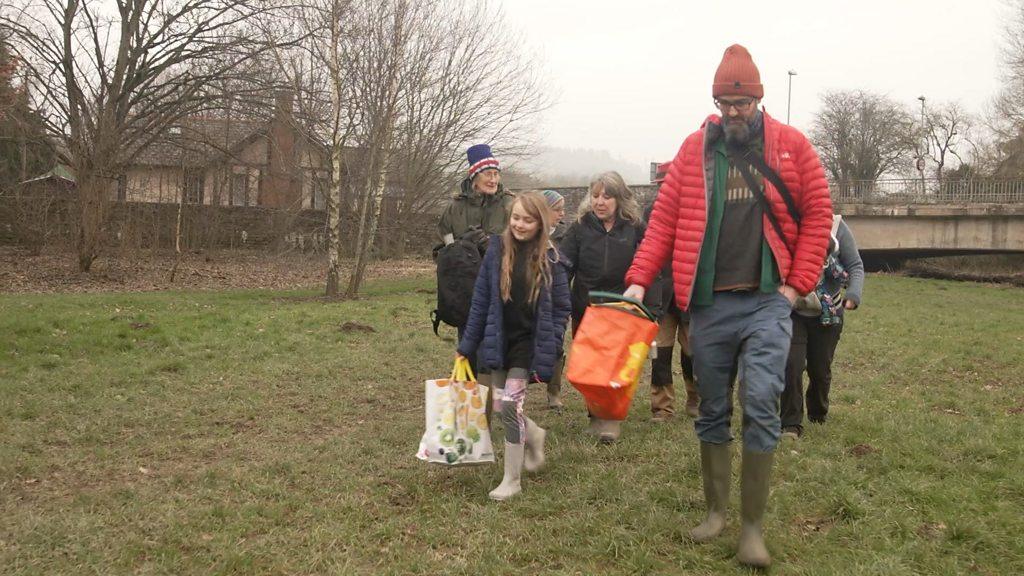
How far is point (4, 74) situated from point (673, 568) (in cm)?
2088

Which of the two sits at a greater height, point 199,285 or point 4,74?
point 4,74

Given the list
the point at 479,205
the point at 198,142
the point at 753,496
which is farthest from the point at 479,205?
the point at 198,142

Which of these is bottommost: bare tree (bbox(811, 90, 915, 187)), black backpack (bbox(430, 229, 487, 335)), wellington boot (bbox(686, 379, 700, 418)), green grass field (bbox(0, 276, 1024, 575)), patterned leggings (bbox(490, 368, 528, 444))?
green grass field (bbox(0, 276, 1024, 575))

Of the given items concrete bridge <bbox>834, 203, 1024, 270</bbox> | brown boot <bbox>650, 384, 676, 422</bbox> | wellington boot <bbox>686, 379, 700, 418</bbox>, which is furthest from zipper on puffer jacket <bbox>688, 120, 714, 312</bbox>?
concrete bridge <bbox>834, 203, 1024, 270</bbox>

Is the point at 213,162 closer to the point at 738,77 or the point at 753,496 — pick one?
the point at 738,77

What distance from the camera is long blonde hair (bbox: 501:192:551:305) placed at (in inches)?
184

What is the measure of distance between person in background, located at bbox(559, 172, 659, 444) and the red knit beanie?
224 centimetres

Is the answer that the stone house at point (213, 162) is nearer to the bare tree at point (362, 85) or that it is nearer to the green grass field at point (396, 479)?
the bare tree at point (362, 85)

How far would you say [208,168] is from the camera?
24312 mm

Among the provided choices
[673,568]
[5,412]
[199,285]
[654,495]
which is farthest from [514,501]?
[199,285]

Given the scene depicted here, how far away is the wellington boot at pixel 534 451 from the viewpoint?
195 inches

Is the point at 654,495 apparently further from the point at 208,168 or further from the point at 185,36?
the point at 208,168

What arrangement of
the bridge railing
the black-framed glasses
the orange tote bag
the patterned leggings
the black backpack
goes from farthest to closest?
1. the bridge railing
2. the black backpack
3. the patterned leggings
4. the orange tote bag
5. the black-framed glasses

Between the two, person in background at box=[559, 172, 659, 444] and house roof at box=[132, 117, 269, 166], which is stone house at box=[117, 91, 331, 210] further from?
person in background at box=[559, 172, 659, 444]
